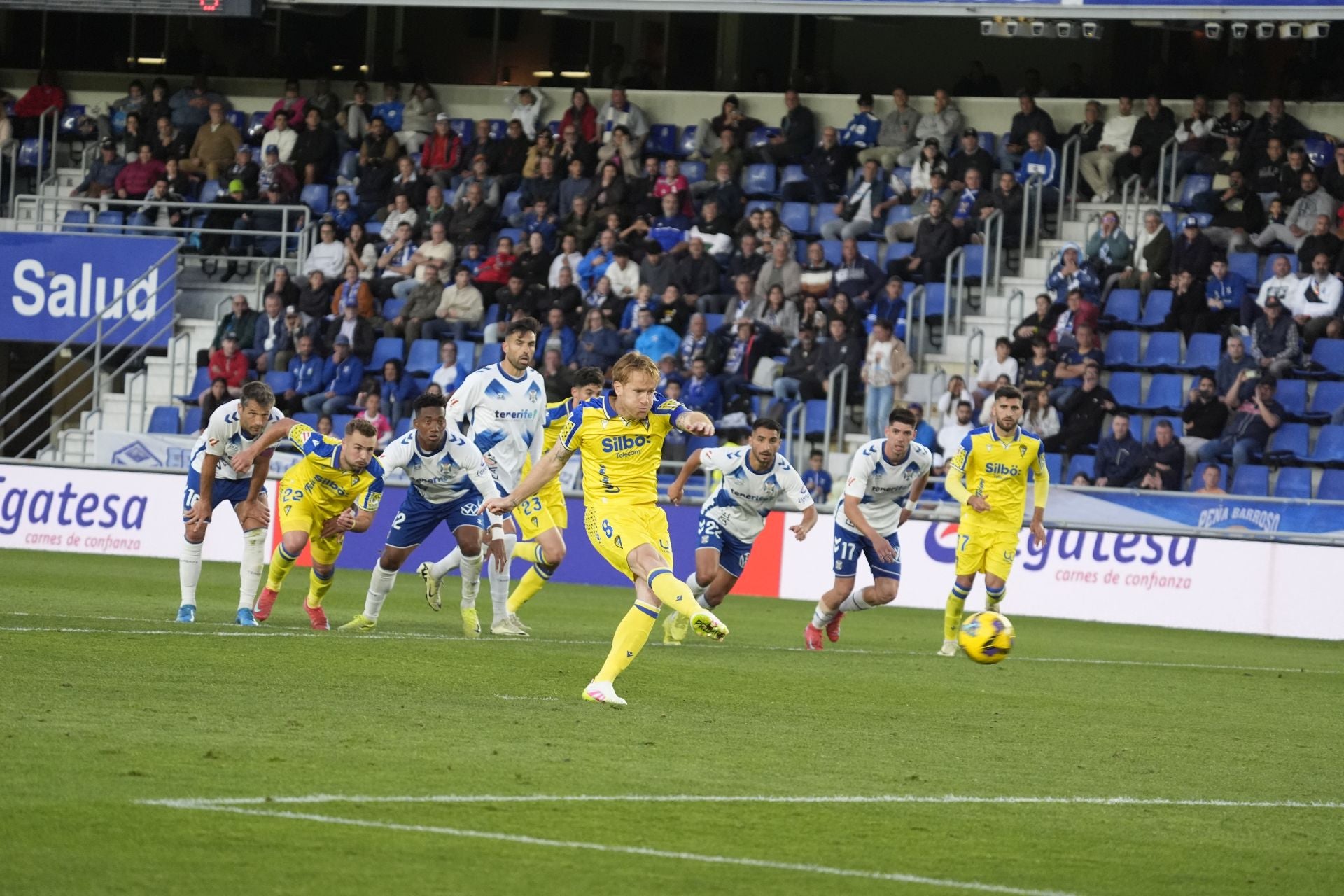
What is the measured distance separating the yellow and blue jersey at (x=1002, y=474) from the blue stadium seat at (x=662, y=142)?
15814mm

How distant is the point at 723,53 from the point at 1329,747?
77.9 ft

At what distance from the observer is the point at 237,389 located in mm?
28812

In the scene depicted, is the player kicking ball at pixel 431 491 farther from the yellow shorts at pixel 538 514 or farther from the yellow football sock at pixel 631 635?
the yellow football sock at pixel 631 635

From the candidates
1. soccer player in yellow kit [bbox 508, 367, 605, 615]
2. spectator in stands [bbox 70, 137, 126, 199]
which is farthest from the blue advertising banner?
soccer player in yellow kit [bbox 508, 367, 605, 615]

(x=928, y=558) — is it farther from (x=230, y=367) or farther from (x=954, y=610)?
(x=230, y=367)

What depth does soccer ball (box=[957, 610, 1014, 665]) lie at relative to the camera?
13531mm

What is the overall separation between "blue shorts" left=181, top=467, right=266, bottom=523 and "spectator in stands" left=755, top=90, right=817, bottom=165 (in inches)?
627

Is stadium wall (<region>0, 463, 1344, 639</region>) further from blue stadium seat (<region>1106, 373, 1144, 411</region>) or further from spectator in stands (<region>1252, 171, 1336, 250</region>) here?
spectator in stands (<region>1252, 171, 1336, 250</region>)

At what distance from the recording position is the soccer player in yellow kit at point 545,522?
1598cm

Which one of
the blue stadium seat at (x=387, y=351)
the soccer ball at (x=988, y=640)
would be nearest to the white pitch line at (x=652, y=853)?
the soccer ball at (x=988, y=640)

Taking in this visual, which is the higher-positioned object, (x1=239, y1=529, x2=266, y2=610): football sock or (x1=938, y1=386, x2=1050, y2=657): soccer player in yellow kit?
(x1=938, y1=386, x2=1050, y2=657): soccer player in yellow kit

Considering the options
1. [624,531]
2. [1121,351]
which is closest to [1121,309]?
[1121,351]

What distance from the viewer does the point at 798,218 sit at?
97.6 feet

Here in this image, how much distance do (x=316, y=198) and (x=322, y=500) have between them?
17.7 metres
